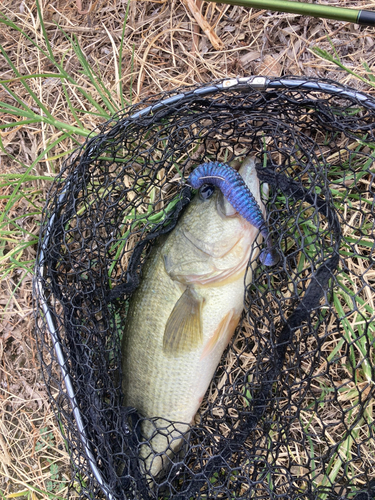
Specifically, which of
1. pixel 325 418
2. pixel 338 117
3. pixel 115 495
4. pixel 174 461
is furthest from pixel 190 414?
pixel 338 117

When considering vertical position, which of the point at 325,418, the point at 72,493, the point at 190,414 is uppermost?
the point at 190,414

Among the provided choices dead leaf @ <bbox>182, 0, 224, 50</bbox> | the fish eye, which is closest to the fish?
the fish eye

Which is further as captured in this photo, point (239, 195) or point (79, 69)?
point (79, 69)

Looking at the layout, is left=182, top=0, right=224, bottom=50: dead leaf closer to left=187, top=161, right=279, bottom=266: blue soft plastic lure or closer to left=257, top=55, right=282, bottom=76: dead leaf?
left=257, top=55, right=282, bottom=76: dead leaf

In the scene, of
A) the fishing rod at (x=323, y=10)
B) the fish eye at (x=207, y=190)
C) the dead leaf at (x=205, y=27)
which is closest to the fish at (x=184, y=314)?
the fish eye at (x=207, y=190)

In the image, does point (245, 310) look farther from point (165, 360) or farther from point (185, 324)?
point (165, 360)

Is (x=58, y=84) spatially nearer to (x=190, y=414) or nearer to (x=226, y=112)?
(x=226, y=112)

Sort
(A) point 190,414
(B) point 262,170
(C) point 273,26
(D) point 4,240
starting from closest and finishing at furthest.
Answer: (B) point 262,170, (A) point 190,414, (C) point 273,26, (D) point 4,240

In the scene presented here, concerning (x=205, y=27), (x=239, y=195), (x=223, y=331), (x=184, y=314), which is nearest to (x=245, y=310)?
(x=223, y=331)
